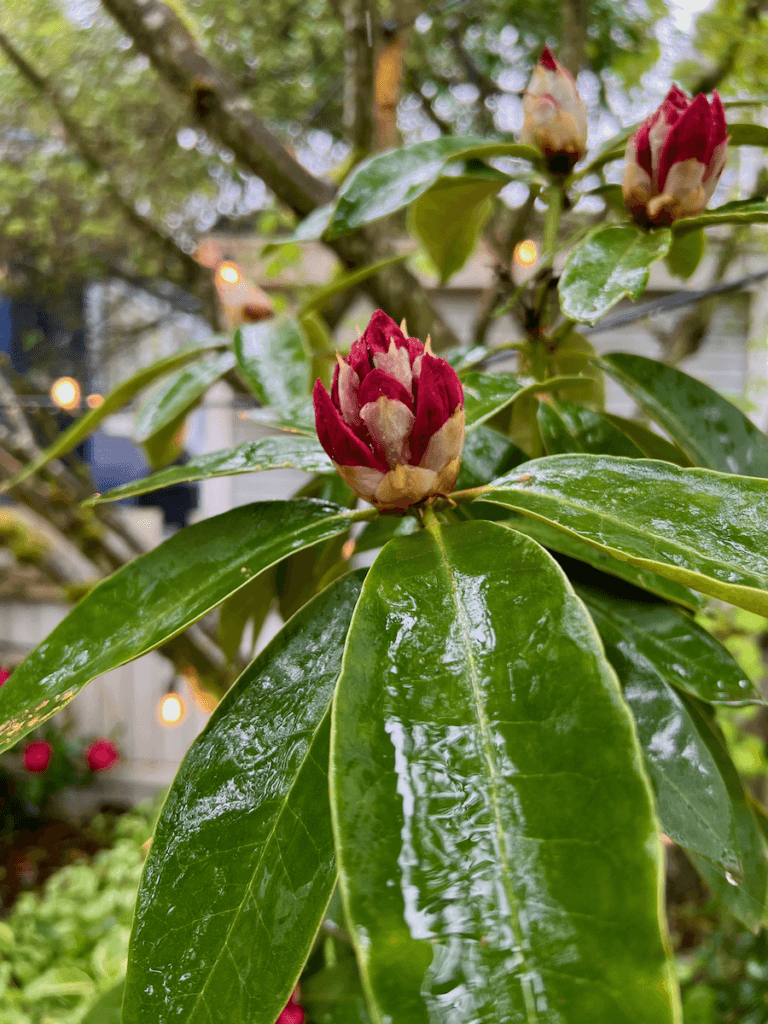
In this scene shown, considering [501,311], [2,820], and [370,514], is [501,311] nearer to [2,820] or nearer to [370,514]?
[370,514]

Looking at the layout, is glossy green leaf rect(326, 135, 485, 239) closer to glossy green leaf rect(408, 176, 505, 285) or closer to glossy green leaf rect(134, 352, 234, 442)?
glossy green leaf rect(408, 176, 505, 285)

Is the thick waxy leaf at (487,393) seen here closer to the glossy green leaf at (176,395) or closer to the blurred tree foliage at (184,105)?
the glossy green leaf at (176,395)

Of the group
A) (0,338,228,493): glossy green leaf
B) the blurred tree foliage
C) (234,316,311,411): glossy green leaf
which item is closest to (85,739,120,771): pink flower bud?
the blurred tree foliage

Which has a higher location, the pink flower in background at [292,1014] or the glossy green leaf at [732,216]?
the glossy green leaf at [732,216]

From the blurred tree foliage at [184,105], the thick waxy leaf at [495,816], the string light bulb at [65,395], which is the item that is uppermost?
the blurred tree foliage at [184,105]

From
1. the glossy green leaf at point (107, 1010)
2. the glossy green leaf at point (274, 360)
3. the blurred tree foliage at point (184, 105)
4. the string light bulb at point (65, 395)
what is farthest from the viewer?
the blurred tree foliage at point (184, 105)

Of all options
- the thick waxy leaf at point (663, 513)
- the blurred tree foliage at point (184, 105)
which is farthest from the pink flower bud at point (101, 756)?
the thick waxy leaf at point (663, 513)

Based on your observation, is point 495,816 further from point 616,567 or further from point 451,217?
point 451,217
